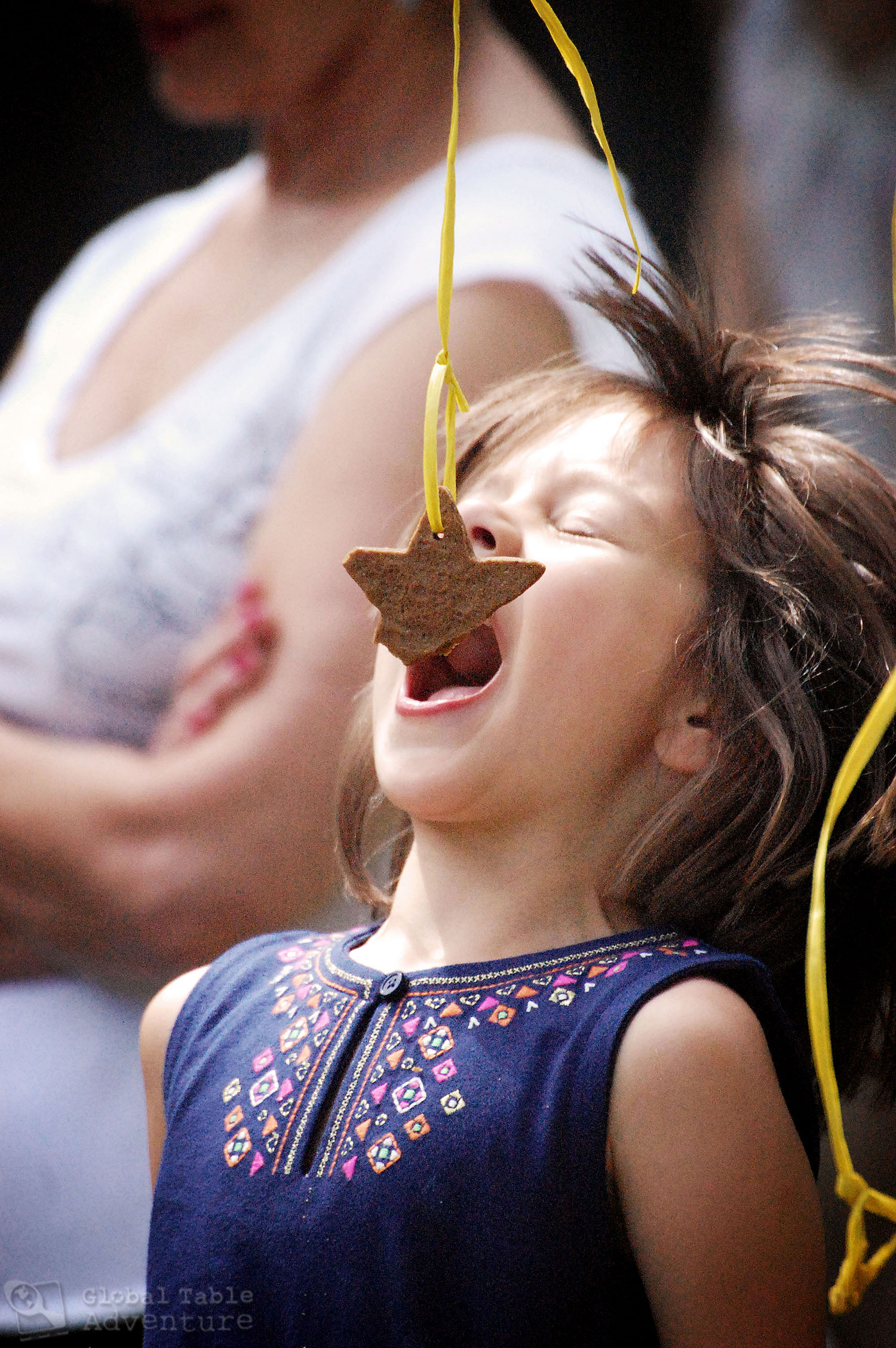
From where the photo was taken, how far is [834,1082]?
1.58 ft

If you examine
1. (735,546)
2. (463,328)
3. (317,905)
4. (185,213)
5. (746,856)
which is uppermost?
(185,213)

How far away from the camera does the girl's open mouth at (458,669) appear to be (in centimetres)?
76

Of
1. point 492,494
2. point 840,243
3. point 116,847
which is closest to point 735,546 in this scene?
point 492,494

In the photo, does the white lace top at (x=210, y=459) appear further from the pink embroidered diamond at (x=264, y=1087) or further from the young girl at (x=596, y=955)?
the pink embroidered diamond at (x=264, y=1087)

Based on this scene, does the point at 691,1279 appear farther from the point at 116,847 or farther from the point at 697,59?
the point at 697,59

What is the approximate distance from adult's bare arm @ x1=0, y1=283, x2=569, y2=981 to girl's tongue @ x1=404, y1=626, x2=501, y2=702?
27cm

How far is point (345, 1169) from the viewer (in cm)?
66

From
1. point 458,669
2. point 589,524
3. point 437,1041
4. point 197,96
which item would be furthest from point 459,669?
point 197,96

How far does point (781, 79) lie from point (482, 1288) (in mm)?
915

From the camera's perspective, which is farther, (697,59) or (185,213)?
(185,213)

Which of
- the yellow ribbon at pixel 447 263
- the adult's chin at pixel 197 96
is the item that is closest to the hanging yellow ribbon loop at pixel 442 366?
the yellow ribbon at pixel 447 263

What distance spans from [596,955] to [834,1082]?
0.76ft

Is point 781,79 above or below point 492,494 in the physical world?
above

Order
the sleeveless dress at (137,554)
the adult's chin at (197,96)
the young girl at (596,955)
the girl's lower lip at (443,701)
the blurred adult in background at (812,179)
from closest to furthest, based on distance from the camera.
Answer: the young girl at (596,955) < the girl's lower lip at (443,701) < the blurred adult in background at (812,179) < the sleeveless dress at (137,554) < the adult's chin at (197,96)
